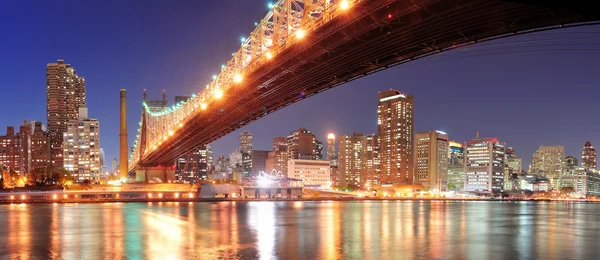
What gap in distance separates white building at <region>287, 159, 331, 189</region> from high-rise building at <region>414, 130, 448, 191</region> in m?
36.0

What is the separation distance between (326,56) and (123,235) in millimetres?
14937

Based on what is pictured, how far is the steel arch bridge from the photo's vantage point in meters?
19.6

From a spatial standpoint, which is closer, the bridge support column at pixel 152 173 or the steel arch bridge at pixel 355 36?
the steel arch bridge at pixel 355 36

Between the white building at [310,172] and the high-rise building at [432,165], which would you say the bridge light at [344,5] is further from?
the high-rise building at [432,165]

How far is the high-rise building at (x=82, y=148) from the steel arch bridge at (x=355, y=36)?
12673 centimetres

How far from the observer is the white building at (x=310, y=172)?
192 m

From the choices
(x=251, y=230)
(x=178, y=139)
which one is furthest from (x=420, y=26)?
(x=178, y=139)

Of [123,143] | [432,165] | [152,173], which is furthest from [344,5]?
[432,165]

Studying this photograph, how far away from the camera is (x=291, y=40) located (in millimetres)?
30203

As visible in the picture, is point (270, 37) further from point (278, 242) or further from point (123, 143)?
point (123, 143)

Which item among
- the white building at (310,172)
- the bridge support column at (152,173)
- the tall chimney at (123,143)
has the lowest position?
the white building at (310,172)

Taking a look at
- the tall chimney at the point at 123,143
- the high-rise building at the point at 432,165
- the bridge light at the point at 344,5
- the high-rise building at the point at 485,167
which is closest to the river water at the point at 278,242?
the bridge light at the point at 344,5

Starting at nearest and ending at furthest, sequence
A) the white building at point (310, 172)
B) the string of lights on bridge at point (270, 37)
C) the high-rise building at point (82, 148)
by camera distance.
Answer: the string of lights on bridge at point (270, 37)
the high-rise building at point (82, 148)
the white building at point (310, 172)

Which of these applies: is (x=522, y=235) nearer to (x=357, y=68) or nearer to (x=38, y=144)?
(x=357, y=68)
